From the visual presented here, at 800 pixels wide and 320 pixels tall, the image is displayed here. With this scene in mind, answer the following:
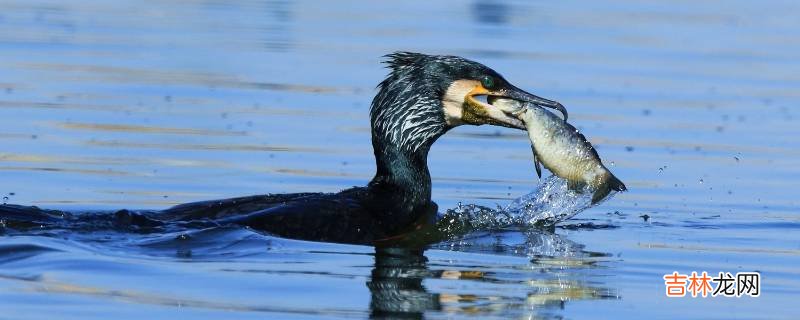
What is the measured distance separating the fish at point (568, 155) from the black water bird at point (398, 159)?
0.12 m

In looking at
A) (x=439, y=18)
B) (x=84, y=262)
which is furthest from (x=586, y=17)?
(x=84, y=262)

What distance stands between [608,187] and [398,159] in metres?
1.42

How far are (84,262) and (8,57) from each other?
988 cm

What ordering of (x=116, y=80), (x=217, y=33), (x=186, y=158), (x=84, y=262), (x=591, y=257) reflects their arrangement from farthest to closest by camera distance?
(x=217, y=33), (x=116, y=80), (x=186, y=158), (x=591, y=257), (x=84, y=262)

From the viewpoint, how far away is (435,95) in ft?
32.1

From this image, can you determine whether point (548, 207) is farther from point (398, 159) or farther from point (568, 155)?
point (568, 155)

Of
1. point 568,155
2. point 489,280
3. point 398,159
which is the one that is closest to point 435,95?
point 398,159

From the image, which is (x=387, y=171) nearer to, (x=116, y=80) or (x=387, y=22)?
(x=116, y=80)

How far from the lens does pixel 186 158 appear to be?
12.8 metres

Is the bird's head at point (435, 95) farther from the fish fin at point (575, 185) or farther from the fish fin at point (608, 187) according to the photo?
the fish fin at point (608, 187)

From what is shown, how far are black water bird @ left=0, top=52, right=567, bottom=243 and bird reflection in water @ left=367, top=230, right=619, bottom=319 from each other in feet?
1.16

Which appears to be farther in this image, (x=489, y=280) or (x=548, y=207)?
(x=548, y=207)

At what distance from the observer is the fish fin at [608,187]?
898cm

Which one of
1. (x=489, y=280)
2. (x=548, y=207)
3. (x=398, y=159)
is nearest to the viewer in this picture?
(x=489, y=280)
